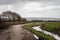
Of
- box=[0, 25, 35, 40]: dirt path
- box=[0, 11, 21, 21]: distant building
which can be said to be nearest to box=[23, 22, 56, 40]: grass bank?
box=[0, 25, 35, 40]: dirt path

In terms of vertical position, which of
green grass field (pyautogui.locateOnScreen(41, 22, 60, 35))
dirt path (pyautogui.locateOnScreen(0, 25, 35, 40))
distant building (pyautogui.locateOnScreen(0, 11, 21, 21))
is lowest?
dirt path (pyautogui.locateOnScreen(0, 25, 35, 40))

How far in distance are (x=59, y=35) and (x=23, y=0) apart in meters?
1.00

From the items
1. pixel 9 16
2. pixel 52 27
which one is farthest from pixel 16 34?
pixel 52 27

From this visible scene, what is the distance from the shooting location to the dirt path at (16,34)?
2.81 metres

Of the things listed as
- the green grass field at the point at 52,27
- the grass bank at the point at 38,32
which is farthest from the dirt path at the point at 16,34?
the green grass field at the point at 52,27

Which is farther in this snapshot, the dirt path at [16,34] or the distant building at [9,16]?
the distant building at [9,16]

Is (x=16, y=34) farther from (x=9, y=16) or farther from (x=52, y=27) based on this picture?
(x=52, y=27)

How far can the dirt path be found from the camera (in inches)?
111

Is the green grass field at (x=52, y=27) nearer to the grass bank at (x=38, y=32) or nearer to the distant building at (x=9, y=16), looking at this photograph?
the grass bank at (x=38, y=32)

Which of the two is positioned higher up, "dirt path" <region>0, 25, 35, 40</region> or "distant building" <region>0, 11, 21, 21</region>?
"distant building" <region>0, 11, 21, 21</region>

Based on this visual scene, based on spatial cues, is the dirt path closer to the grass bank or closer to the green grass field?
the grass bank

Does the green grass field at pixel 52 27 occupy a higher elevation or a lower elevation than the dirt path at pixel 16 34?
higher

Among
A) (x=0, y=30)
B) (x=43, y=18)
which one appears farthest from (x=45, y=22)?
(x=0, y=30)

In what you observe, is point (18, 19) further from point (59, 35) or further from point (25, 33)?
point (59, 35)
